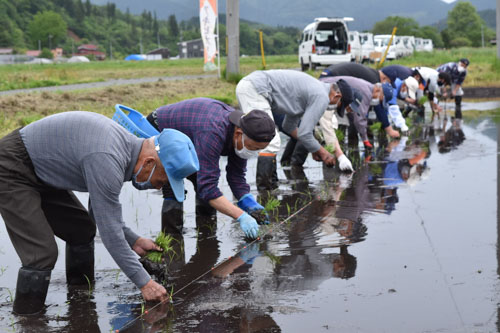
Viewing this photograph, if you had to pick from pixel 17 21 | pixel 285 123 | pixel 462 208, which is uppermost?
pixel 17 21

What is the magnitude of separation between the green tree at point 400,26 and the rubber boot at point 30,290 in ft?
A: 502

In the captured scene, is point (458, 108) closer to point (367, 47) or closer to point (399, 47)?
point (367, 47)

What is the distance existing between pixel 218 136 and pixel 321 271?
130 centimetres

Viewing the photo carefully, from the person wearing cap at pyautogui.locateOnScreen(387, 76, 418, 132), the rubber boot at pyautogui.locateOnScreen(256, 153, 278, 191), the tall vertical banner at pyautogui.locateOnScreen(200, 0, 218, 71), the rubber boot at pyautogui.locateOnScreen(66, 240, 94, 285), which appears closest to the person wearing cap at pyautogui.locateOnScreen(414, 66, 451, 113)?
the person wearing cap at pyautogui.locateOnScreen(387, 76, 418, 132)

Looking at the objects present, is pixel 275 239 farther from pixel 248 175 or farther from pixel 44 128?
pixel 248 175

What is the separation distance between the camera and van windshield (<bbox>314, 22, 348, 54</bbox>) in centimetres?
2800

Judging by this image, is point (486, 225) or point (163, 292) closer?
point (163, 292)

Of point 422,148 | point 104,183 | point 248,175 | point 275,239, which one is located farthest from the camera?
point 422,148

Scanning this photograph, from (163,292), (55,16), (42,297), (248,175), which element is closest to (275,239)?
(163,292)

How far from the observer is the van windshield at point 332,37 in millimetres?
28000

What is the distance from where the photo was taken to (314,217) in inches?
257

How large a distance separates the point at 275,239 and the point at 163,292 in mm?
1848

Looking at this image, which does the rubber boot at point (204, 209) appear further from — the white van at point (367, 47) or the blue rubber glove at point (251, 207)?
the white van at point (367, 47)

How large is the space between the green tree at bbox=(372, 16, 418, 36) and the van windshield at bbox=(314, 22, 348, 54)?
127187mm
